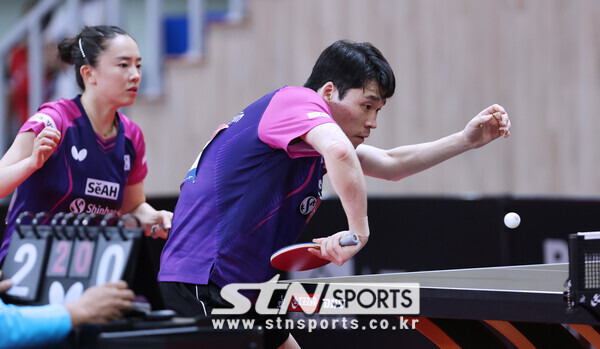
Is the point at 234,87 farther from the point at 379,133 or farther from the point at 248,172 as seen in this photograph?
the point at 248,172

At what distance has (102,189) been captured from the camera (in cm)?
307

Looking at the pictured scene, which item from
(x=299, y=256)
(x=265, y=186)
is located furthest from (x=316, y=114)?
(x=299, y=256)

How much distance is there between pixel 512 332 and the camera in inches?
105

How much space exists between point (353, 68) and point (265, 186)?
42 cm

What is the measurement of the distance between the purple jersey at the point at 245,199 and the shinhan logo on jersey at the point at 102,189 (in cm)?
79

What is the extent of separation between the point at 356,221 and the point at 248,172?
34 cm

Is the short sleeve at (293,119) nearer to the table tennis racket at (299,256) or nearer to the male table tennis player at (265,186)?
the male table tennis player at (265,186)

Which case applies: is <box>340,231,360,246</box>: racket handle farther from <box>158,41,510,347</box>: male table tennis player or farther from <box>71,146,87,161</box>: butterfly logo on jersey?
<box>71,146,87,161</box>: butterfly logo on jersey

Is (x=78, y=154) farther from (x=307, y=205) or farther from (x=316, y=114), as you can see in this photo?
(x=316, y=114)

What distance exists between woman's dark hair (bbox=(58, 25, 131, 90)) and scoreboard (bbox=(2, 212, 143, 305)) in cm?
119

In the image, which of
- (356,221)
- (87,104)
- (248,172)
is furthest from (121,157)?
(356,221)

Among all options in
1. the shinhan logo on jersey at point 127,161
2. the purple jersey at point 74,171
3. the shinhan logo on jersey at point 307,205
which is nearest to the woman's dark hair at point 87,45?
the purple jersey at point 74,171

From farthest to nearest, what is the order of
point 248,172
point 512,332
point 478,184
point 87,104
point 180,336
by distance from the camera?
point 478,184
point 87,104
point 512,332
point 248,172
point 180,336

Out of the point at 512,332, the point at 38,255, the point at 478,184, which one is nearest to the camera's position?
the point at 38,255
